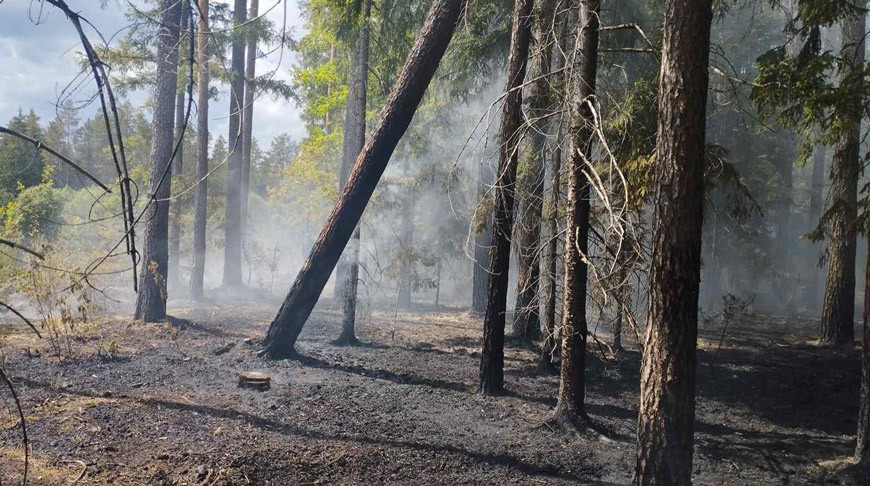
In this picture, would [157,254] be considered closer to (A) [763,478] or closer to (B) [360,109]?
(B) [360,109]

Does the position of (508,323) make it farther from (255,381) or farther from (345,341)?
(255,381)

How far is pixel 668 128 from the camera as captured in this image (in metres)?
5.11

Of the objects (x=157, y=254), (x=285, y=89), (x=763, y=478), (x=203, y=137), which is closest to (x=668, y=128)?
(x=763, y=478)

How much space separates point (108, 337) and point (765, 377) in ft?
42.0

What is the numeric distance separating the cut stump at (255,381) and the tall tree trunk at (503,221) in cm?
319

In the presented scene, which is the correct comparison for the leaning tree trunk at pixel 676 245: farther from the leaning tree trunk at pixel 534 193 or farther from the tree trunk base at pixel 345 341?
the tree trunk base at pixel 345 341

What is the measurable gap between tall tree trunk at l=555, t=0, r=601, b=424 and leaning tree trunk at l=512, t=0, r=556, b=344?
0.72m

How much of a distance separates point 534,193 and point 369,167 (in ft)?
9.68

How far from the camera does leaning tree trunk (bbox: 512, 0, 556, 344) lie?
29.4 ft

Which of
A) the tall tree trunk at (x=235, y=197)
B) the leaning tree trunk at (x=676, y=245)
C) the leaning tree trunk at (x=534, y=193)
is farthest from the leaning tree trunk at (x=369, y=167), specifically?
the tall tree trunk at (x=235, y=197)

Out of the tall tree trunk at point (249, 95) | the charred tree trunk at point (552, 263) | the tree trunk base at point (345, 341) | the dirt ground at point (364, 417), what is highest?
the tall tree trunk at point (249, 95)

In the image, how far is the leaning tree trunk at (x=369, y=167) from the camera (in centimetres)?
1000

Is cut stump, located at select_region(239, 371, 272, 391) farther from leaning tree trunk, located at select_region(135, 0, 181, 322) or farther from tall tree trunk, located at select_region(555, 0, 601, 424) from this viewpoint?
leaning tree trunk, located at select_region(135, 0, 181, 322)

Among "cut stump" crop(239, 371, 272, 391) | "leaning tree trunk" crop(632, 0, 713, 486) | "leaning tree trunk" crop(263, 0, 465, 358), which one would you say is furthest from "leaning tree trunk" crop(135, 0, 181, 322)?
"leaning tree trunk" crop(632, 0, 713, 486)
